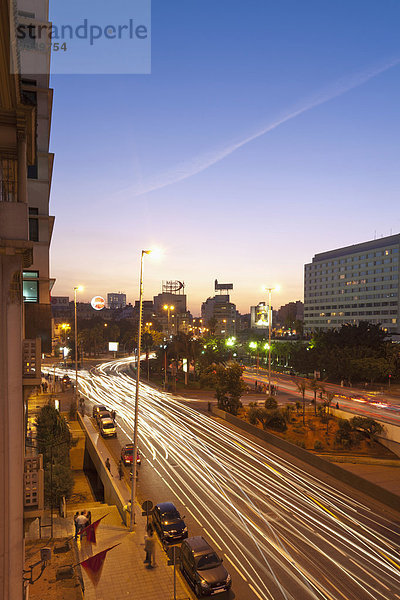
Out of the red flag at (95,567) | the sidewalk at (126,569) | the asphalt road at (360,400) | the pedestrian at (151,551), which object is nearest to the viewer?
the red flag at (95,567)

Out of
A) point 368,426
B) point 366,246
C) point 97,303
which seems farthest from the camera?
point 366,246

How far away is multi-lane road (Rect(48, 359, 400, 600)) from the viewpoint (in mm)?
14695

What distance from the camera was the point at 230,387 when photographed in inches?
1720

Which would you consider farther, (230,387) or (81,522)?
(230,387)

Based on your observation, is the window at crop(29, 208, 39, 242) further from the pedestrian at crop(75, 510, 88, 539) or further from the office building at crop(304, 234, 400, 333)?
the office building at crop(304, 234, 400, 333)

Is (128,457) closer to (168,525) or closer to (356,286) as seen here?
(168,525)

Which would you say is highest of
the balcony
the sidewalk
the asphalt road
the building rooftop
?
the building rooftop

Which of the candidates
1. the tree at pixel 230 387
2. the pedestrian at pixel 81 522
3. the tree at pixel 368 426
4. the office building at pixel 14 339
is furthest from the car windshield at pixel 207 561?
the tree at pixel 230 387

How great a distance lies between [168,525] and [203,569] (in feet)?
13.2

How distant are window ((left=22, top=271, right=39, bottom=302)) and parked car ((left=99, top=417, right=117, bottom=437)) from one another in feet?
56.0

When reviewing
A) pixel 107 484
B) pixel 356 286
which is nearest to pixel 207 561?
pixel 107 484

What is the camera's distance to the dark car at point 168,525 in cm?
1761

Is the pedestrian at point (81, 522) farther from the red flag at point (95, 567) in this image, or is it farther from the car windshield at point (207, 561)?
the red flag at point (95, 567)

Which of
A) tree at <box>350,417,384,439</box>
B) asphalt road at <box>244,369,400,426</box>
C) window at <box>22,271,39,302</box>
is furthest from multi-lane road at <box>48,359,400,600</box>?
asphalt road at <box>244,369,400,426</box>
